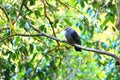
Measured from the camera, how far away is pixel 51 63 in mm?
3814

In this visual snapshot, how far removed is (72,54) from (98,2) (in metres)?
3.37

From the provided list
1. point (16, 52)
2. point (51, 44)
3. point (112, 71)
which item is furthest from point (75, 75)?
point (112, 71)

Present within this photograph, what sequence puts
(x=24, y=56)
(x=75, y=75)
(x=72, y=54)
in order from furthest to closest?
(x=75, y=75) < (x=72, y=54) < (x=24, y=56)

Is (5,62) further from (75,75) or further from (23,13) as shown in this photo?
(75,75)

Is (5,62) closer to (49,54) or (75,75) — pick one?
(49,54)

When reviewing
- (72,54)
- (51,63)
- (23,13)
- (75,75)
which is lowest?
(75,75)

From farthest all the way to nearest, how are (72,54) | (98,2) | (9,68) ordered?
(72,54), (9,68), (98,2)

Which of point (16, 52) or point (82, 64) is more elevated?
point (16, 52)

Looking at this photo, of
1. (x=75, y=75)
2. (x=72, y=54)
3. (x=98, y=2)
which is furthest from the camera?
(x=75, y=75)

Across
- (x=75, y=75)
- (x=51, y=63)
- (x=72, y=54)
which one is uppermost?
(x=51, y=63)

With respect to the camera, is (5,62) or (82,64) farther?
(82,64)

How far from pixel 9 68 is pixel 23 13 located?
54cm

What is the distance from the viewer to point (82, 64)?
7.36 meters

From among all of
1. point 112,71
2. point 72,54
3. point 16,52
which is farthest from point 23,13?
point 72,54
